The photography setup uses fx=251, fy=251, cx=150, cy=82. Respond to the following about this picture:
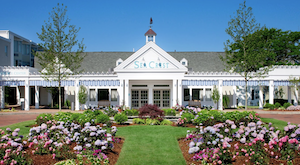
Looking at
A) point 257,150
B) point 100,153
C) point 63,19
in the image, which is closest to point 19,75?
point 63,19

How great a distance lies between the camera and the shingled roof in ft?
111

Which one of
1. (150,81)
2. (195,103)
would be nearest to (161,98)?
(150,81)

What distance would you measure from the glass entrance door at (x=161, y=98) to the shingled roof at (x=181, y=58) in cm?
736

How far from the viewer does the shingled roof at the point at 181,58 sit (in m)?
34.0

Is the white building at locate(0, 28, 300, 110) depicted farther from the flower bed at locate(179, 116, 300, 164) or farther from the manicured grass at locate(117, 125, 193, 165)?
the flower bed at locate(179, 116, 300, 164)

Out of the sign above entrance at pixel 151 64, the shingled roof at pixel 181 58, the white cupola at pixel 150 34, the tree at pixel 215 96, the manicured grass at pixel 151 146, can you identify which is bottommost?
the manicured grass at pixel 151 146

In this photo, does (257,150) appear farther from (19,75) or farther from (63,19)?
(19,75)

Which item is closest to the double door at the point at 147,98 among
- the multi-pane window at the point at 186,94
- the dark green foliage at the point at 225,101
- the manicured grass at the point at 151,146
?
the multi-pane window at the point at 186,94

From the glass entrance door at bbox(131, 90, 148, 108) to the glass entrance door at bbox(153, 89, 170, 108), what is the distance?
1.02 m

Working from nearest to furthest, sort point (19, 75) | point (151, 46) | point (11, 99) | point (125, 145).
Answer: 1. point (125, 145)
2. point (151, 46)
3. point (19, 75)
4. point (11, 99)

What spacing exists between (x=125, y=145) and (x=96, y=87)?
65.4 feet

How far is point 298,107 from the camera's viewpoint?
26.8 metres

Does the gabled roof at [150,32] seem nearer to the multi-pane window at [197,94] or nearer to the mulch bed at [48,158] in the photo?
the multi-pane window at [197,94]

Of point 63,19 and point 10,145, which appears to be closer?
Answer: point 10,145
